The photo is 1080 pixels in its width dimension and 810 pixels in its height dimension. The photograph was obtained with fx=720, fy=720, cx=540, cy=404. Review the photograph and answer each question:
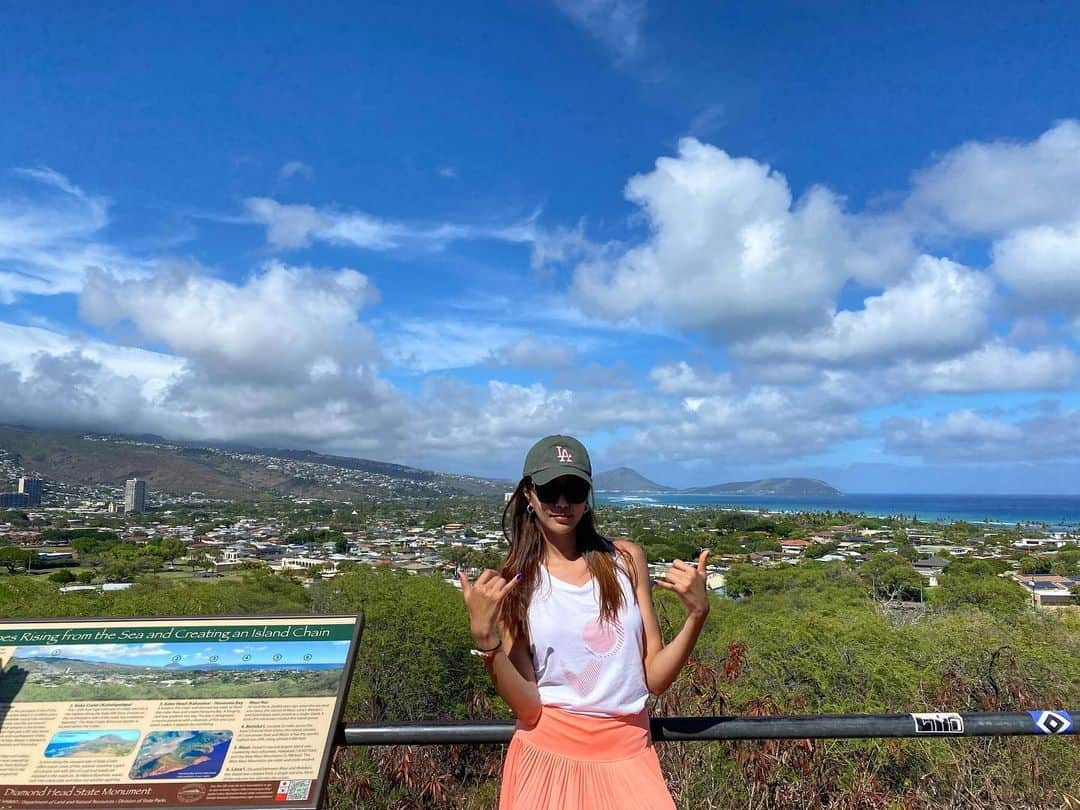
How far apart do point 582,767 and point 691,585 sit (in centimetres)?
62

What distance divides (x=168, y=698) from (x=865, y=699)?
11.0 m

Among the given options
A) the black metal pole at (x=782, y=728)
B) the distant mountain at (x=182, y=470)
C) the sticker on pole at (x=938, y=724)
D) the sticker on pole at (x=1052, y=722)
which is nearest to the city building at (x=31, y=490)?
the distant mountain at (x=182, y=470)

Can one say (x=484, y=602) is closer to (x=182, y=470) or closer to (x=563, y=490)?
(x=563, y=490)

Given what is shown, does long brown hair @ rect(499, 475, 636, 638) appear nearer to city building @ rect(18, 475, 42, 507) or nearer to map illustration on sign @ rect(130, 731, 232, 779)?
map illustration on sign @ rect(130, 731, 232, 779)

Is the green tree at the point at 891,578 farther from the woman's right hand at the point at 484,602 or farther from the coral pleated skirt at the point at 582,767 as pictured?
the woman's right hand at the point at 484,602

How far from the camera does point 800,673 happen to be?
1205 cm

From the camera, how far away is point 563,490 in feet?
7.67

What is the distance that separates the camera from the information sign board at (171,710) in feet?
7.49

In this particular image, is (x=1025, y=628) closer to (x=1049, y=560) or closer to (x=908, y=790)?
(x=908, y=790)

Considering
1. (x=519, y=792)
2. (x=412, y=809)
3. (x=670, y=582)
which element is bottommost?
(x=412, y=809)

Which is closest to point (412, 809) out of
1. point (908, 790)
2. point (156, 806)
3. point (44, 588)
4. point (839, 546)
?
point (156, 806)

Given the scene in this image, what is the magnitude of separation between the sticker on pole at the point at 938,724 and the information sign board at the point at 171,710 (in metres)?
2.05

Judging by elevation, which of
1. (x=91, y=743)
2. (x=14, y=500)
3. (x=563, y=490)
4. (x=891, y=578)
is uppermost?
(x=563, y=490)

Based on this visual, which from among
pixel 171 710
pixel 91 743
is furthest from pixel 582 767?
pixel 91 743
